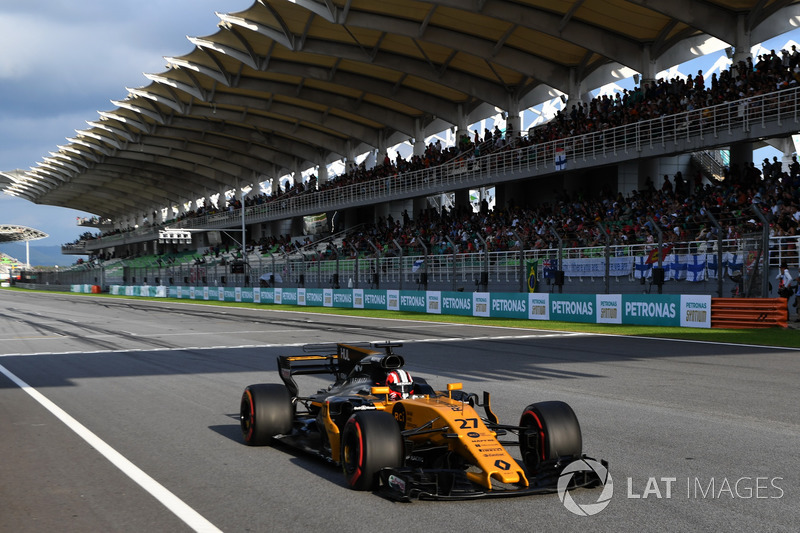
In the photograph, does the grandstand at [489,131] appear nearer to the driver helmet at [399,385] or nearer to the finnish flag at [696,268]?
the finnish flag at [696,268]

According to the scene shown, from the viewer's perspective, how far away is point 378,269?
3622cm

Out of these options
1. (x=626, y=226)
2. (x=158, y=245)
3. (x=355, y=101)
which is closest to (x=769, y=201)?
(x=626, y=226)

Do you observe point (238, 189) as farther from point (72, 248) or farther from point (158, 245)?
point (72, 248)

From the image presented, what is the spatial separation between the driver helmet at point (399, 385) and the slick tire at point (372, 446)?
0.78 meters

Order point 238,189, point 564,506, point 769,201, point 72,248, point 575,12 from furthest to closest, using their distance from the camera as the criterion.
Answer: point 72,248 < point 238,189 < point 575,12 < point 769,201 < point 564,506

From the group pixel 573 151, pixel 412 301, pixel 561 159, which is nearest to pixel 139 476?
pixel 412 301

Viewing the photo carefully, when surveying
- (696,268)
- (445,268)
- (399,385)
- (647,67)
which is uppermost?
(647,67)

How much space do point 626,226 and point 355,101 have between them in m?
29.8

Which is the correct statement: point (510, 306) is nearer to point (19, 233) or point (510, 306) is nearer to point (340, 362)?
point (340, 362)

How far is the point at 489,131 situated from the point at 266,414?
37.9 meters

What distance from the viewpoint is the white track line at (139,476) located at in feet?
16.0

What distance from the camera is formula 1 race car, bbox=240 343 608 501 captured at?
5191 mm

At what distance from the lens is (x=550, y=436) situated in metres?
5.65

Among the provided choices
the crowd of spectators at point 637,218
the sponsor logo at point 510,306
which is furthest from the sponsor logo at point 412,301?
the sponsor logo at point 510,306
